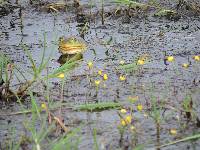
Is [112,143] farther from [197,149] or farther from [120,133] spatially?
[197,149]

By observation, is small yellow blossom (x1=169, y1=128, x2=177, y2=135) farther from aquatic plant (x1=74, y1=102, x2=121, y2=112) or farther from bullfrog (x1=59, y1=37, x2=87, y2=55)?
bullfrog (x1=59, y1=37, x2=87, y2=55)

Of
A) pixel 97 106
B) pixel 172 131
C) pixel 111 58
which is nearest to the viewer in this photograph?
pixel 172 131

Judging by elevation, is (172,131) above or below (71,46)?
below

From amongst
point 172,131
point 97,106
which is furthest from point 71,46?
point 172,131

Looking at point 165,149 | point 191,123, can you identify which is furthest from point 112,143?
point 191,123

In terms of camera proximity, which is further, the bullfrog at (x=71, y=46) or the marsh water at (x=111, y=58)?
the bullfrog at (x=71, y=46)

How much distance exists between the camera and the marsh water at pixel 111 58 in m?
2.78

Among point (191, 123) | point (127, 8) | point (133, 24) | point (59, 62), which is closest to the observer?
point (191, 123)

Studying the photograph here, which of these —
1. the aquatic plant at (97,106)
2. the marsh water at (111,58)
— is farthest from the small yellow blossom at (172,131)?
the aquatic plant at (97,106)

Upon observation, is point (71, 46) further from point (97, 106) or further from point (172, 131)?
point (172, 131)

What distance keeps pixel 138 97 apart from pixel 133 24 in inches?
58.3

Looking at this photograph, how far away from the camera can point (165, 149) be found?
2525 mm

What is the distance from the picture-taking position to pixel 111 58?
3.76m

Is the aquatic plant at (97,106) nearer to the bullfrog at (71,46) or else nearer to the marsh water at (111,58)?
the marsh water at (111,58)
